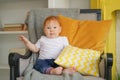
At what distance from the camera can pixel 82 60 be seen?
4.83 ft

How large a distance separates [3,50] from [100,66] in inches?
67.1

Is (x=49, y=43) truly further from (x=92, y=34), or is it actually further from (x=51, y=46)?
(x=92, y=34)

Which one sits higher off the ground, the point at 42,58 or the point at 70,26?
the point at 70,26

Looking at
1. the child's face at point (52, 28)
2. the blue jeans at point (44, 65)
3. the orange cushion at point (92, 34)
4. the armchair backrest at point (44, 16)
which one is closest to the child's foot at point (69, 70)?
the blue jeans at point (44, 65)

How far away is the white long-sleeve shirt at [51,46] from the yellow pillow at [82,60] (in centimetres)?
18

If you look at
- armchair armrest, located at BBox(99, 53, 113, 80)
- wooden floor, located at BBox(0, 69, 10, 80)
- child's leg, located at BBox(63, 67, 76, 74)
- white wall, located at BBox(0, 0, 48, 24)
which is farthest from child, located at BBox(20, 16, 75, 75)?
wooden floor, located at BBox(0, 69, 10, 80)

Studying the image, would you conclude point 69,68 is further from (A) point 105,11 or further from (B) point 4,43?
(B) point 4,43

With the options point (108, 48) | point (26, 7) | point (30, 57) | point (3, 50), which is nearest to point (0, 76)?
point (3, 50)

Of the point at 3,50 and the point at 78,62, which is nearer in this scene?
the point at 78,62

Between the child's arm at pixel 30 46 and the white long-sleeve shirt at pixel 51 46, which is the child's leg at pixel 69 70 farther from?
the child's arm at pixel 30 46

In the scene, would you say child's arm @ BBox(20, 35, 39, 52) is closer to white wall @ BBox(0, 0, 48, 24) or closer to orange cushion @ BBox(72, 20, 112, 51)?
orange cushion @ BBox(72, 20, 112, 51)

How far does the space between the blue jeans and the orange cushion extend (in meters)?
0.24

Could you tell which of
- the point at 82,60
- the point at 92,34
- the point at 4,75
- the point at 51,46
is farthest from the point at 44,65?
the point at 4,75

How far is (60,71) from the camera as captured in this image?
1.42 meters
